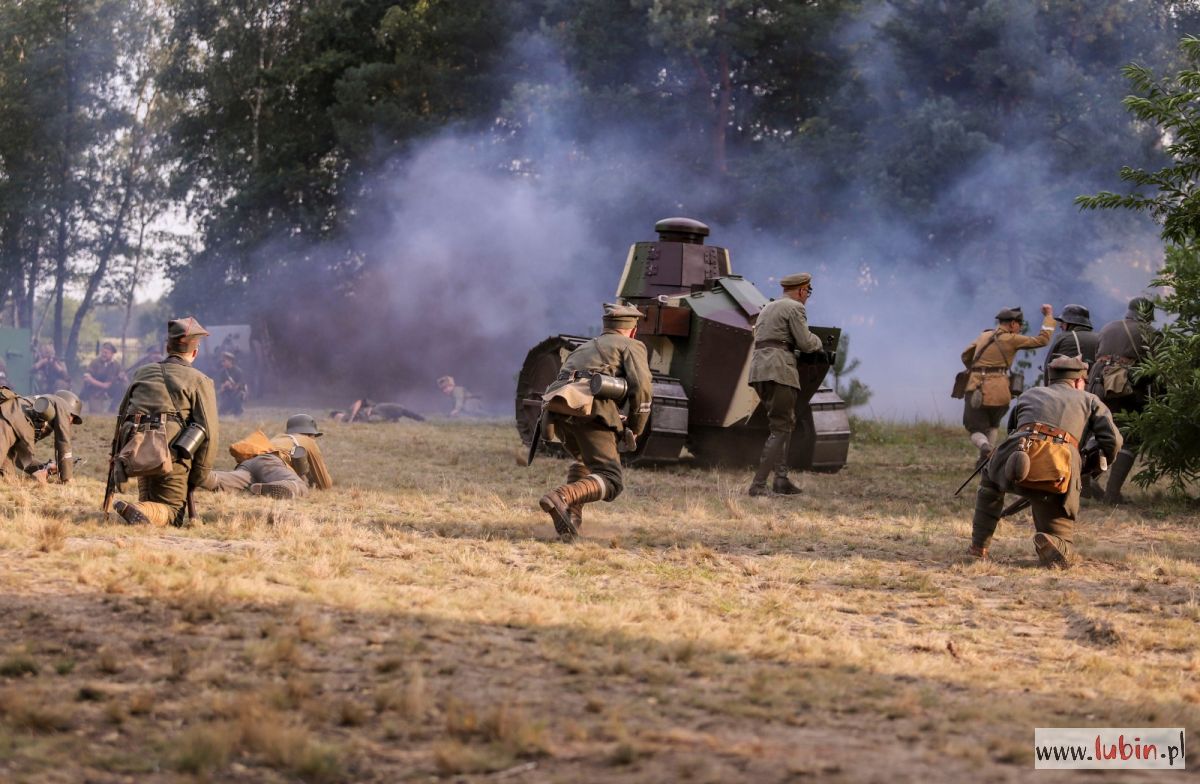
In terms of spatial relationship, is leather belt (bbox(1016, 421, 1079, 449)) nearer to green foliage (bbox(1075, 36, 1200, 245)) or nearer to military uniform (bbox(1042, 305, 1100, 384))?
green foliage (bbox(1075, 36, 1200, 245))

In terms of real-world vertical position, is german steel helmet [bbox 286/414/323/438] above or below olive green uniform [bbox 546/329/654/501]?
below

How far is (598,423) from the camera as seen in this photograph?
977 cm

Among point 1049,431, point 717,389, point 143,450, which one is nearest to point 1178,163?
point 717,389

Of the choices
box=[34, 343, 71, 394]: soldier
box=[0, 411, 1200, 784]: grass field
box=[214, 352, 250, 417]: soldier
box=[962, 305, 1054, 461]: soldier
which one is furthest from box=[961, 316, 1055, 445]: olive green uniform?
box=[34, 343, 71, 394]: soldier

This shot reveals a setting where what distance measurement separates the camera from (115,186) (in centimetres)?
4209

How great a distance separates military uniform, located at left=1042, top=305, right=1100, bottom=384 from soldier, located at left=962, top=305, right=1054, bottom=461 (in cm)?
15

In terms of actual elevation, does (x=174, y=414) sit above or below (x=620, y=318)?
below

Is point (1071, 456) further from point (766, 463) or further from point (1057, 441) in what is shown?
point (766, 463)

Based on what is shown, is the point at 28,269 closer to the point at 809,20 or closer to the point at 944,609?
the point at 809,20

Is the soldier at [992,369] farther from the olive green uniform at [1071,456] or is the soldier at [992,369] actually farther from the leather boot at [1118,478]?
the olive green uniform at [1071,456]

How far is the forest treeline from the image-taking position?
88.6 feet

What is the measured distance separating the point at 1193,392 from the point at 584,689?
839 cm

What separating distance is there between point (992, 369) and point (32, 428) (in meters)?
8.30

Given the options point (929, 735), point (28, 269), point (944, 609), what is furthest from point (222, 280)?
point (929, 735)
